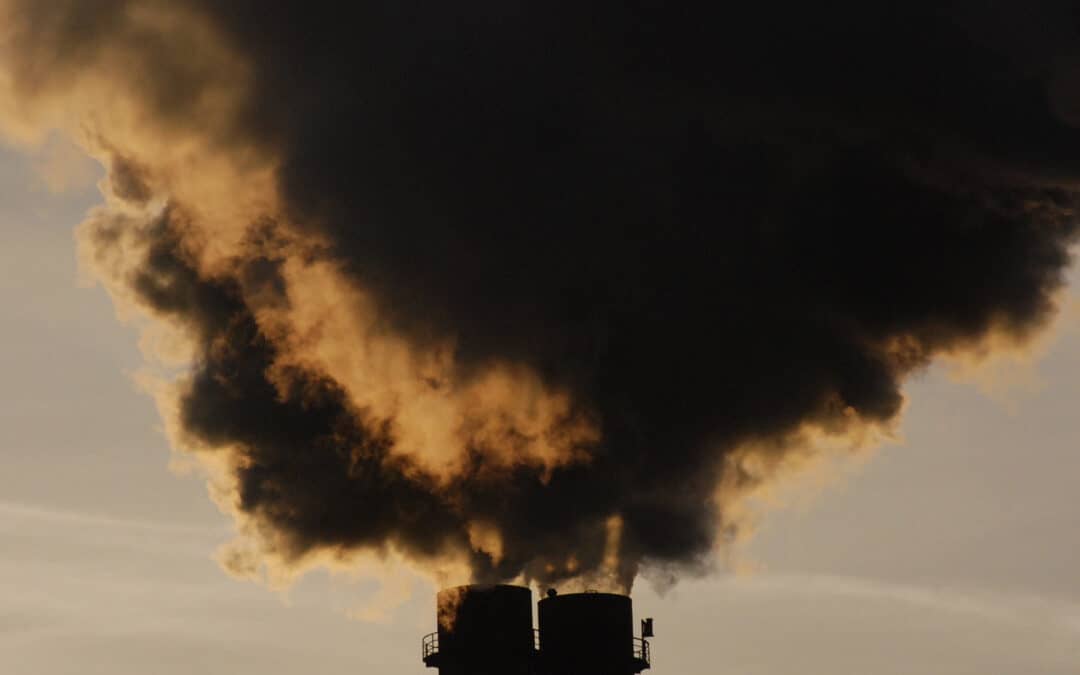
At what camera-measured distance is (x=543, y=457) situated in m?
74.4

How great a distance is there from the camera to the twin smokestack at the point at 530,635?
7088cm

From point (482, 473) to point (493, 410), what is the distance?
101 inches

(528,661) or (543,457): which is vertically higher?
(543,457)

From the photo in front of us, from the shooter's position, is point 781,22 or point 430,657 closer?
point 430,657

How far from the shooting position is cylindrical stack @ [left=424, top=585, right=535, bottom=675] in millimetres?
70875

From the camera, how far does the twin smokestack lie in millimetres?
70875

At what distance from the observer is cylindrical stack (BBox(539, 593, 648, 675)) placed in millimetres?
70875

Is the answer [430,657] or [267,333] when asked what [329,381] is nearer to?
[267,333]

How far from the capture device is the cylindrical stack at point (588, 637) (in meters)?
70.9

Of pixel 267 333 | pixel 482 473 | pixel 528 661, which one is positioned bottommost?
pixel 528 661

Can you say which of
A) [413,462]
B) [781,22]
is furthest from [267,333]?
[781,22]

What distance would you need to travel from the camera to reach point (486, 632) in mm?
71188

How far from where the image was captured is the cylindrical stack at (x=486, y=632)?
7088cm

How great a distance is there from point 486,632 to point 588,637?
3.91m
